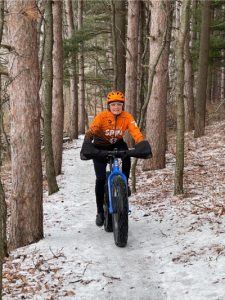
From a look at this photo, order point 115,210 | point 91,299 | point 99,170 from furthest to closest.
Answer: point 99,170
point 115,210
point 91,299

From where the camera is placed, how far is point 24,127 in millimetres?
6234

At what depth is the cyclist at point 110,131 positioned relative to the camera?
21.4 feet

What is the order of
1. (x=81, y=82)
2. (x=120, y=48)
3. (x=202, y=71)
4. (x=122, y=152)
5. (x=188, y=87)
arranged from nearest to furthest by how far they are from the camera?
1. (x=122, y=152)
2. (x=120, y=48)
3. (x=202, y=71)
4. (x=188, y=87)
5. (x=81, y=82)

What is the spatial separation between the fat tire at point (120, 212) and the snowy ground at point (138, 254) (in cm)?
18

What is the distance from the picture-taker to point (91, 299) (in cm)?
457

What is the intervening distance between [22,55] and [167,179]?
5.45 metres

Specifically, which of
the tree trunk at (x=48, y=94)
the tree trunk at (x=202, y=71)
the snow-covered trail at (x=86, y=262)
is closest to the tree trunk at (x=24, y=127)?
the snow-covered trail at (x=86, y=262)

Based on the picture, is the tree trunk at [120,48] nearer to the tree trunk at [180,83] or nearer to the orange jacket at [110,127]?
the tree trunk at [180,83]

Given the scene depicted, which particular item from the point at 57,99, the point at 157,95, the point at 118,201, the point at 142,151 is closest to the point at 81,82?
the point at 57,99

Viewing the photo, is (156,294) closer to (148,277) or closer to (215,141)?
(148,277)

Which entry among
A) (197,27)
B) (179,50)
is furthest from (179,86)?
(197,27)

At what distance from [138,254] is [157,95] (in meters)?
6.22

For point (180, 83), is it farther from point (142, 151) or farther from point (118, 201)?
point (118, 201)

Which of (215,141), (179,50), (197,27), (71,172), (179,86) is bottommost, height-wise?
(71,172)
